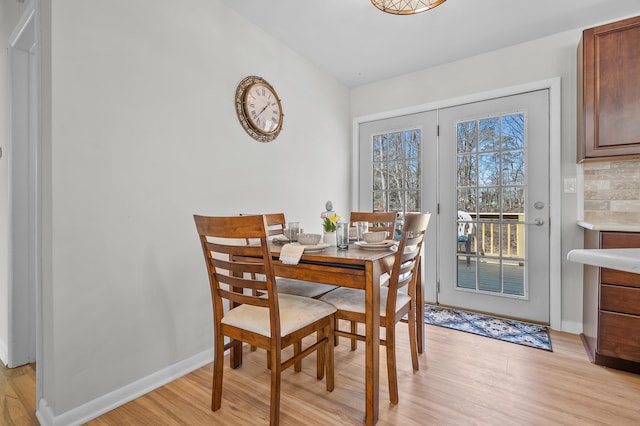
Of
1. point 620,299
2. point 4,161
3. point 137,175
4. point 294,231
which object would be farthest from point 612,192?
point 4,161

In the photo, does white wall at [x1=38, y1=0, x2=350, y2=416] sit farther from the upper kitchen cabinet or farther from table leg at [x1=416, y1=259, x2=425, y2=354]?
the upper kitchen cabinet

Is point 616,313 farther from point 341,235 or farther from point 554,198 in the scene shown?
point 341,235

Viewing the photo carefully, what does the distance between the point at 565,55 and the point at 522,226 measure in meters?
1.42

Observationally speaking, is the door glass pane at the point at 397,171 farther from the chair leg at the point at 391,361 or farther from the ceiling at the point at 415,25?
the chair leg at the point at 391,361

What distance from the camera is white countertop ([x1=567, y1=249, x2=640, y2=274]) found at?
1.84ft

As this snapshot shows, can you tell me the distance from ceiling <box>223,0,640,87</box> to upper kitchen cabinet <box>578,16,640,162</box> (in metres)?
0.28

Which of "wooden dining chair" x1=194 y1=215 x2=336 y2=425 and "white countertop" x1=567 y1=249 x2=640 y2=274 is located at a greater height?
"white countertop" x1=567 y1=249 x2=640 y2=274

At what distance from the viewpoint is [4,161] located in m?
2.02

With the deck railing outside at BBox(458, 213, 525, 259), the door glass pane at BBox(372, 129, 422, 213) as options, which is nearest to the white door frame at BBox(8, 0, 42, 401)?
the door glass pane at BBox(372, 129, 422, 213)

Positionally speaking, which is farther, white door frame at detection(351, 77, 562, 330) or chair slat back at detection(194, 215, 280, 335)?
white door frame at detection(351, 77, 562, 330)

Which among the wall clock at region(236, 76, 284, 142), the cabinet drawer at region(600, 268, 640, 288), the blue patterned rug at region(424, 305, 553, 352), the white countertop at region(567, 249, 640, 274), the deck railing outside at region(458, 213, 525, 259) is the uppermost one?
the wall clock at region(236, 76, 284, 142)

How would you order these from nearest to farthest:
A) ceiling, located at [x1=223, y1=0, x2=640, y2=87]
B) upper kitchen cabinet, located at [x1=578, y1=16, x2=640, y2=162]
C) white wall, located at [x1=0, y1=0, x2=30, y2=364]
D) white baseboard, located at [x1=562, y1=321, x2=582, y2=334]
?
white wall, located at [x1=0, y1=0, x2=30, y2=364] → upper kitchen cabinet, located at [x1=578, y1=16, x2=640, y2=162] → ceiling, located at [x1=223, y1=0, x2=640, y2=87] → white baseboard, located at [x1=562, y1=321, x2=582, y2=334]

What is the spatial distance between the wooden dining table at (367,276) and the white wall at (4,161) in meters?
1.93

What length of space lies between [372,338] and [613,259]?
41.0 inches
